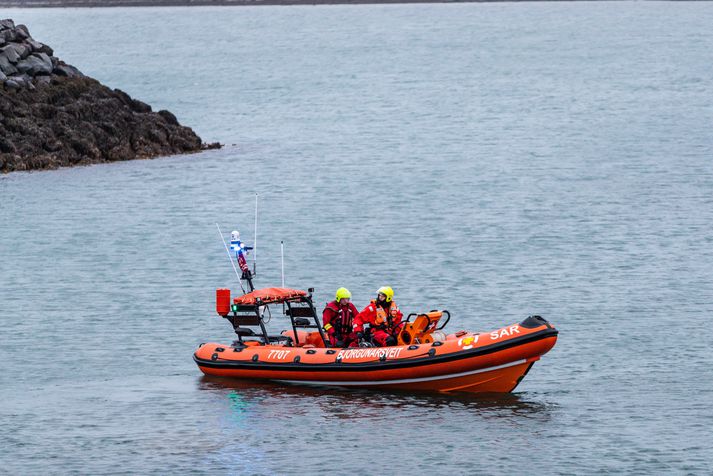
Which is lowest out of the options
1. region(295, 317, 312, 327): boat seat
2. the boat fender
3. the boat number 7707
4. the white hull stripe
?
the white hull stripe

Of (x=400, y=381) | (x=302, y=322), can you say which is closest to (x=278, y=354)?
(x=302, y=322)

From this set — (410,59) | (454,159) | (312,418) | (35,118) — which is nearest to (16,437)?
(312,418)

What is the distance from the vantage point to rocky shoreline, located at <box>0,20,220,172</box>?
55688mm

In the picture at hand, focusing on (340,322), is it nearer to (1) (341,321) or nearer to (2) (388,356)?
(1) (341,321)

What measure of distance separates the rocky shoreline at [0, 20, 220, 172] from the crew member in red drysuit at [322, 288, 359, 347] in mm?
30393

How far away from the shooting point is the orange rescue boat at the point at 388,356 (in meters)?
25.8

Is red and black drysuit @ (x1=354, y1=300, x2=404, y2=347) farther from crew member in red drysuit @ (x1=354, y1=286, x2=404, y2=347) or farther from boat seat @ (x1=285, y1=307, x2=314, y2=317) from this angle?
boat seat @ (x1=285, y1=307, x2=314, y2=317)

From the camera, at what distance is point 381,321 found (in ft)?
90.2

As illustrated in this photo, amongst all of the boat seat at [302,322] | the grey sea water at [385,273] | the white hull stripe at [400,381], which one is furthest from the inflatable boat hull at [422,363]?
the boat seat at [302,322]

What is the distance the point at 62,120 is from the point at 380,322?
32490mm

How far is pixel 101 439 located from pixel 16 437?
5.38 feet

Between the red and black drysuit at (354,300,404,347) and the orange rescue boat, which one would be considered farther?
the red and black drysuit at (354,300,404,347)

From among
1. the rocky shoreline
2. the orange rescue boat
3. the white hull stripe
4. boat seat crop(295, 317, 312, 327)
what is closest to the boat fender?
the orange rescue boat

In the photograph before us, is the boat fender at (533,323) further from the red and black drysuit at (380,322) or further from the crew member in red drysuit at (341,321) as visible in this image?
the crew member in red drysuit at (341,321)
